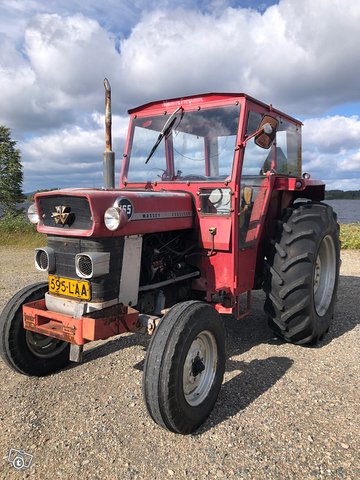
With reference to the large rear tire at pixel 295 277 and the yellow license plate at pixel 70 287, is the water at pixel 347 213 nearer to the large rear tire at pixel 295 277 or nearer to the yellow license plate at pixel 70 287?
the large rear tire at pixel 295 277

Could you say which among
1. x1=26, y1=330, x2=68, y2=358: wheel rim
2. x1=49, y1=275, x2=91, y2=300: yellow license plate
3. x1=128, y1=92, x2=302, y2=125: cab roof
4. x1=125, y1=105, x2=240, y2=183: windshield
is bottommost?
x1=26, y1=330, x2=68, y2=358: wheel rim

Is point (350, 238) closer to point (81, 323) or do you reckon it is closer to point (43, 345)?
point (43, 345)

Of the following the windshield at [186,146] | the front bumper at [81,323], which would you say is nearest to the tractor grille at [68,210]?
the front bumper at [81,323]

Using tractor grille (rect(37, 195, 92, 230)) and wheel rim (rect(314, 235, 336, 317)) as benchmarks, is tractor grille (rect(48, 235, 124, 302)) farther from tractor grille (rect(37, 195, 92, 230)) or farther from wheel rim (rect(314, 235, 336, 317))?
wheel rim (rect(314, 235, 336, 317))

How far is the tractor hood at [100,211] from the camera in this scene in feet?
10.1

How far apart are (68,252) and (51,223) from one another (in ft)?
1.09

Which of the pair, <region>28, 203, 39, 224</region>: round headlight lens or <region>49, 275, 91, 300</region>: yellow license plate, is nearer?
<region>49, 275, 91, 300</region>: yellow license plate

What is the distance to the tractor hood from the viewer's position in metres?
3.08

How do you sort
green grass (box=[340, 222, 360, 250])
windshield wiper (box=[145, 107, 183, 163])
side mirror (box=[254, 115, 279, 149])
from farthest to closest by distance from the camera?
1. green grass (box=[340, 222, 360, 250])
2. windshield wiper (box=[145, 107, 183, 163])
3. side mirror (box=[254, 115, 279, 149])

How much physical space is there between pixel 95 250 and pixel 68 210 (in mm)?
405

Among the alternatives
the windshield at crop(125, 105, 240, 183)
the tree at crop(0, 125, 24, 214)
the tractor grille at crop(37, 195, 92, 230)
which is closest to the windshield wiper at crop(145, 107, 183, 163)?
the windshield at crop(125, 105, 240, 183)

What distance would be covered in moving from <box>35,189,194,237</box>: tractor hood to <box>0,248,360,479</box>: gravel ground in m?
1.39

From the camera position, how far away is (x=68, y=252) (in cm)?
330

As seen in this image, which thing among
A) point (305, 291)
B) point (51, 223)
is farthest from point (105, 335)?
point (305, 291)
